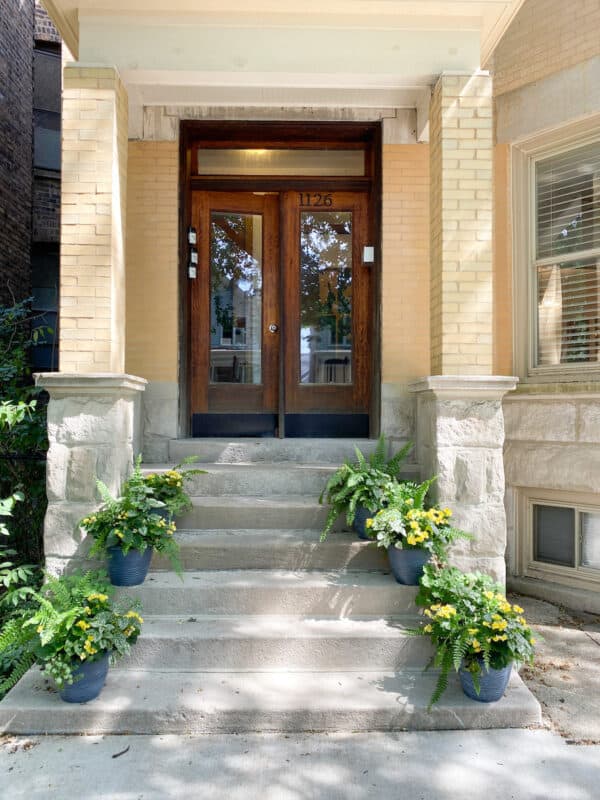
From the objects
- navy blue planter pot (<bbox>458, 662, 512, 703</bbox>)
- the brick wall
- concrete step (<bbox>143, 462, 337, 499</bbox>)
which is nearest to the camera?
navy blue planter pot (<bbox>458, 662, 512, 703</bbox>)

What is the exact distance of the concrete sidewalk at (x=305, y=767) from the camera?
2.46 meters

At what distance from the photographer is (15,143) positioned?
8336 millimetres

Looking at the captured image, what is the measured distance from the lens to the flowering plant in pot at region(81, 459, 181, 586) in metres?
3.41

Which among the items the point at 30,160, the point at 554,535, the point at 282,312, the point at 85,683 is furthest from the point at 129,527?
the point at 30,160

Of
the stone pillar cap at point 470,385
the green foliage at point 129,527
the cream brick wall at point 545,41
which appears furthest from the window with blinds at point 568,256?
the green foliage at point 129,527

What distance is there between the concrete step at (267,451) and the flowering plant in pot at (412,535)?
134 cm

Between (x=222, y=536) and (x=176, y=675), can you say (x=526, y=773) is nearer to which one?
(x=176, y=675)

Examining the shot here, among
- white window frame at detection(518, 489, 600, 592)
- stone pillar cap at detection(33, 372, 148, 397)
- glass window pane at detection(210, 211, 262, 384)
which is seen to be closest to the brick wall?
glass window pane at detection(210, 211, 262, 384)

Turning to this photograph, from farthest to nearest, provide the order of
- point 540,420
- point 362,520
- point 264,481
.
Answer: point 540,420, point 264,481, point 362,520

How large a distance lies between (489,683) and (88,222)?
365 centimetres

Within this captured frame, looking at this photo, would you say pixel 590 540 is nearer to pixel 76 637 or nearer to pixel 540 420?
pixel 540 420

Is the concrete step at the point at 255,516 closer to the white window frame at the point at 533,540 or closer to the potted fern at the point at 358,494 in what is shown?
the potted fern at the point at 358,494

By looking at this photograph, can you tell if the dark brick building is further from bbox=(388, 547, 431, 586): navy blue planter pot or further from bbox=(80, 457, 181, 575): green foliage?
bbox=(388, 547, 431, 586): navy blue planter pot

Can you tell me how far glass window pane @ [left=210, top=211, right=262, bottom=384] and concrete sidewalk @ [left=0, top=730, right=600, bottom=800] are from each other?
3.40 m
